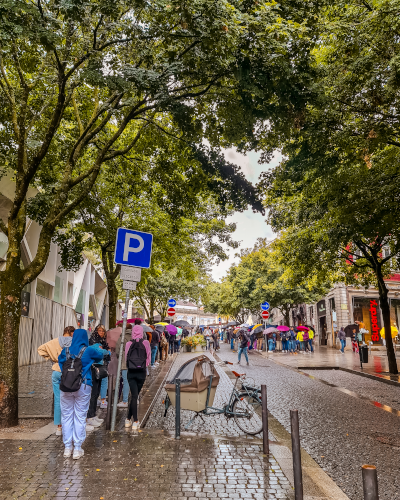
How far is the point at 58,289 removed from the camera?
23.6 meters

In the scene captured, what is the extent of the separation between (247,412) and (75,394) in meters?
2.92

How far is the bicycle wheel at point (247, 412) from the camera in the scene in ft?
21.6

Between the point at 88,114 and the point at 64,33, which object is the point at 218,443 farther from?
the point at 88,114

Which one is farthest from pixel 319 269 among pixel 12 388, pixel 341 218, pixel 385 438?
pixel 12 388

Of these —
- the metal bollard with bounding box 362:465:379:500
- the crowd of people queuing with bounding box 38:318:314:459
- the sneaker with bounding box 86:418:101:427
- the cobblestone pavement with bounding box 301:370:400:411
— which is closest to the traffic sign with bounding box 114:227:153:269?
the crowd of people queuing with bounding box 38:318:314:459

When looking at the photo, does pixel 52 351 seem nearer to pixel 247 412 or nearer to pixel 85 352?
pixel 85 352

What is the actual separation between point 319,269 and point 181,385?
454 inches

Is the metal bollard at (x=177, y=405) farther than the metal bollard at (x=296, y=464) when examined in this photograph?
Yes

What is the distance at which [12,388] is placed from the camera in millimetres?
6699

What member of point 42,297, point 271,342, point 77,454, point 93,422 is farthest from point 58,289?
point 77,454

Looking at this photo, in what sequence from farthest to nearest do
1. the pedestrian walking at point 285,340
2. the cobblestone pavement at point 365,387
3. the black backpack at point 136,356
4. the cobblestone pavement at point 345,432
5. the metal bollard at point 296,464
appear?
the pedestrian walking at point 285,340 → the cobblestone pavement at point 365,387 → the black backpack at point 136,356 → the cobblestone pavement at point 345,432 → the metal bollard at point 296,464

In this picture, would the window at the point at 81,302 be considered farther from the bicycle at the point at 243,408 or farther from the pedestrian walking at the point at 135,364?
the bicycle at the point at 243,408

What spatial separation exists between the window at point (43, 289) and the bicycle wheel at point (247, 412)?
49.4 ft

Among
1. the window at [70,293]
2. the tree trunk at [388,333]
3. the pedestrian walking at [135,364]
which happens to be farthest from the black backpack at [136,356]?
the window at [70,293]
